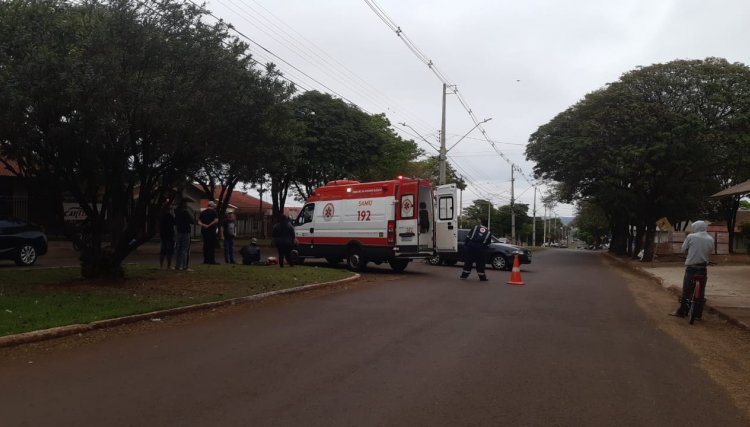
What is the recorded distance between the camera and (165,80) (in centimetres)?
998

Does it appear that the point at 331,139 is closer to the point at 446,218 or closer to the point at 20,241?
the point at 446,218

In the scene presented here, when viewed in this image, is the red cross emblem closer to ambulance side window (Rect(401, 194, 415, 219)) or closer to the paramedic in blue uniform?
ambulance side window (Rect(401, 194, 415, 219))

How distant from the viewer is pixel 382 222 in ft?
55.4

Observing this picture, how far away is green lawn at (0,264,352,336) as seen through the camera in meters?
8.07

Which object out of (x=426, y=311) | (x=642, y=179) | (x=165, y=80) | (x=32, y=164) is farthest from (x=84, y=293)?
(x=642, y=179)

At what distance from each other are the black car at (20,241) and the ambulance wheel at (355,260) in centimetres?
855

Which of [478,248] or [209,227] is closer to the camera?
[209,227]

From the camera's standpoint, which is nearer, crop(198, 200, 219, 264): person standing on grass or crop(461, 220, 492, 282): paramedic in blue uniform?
crop(198, 200, 219, 264): person standing on grass

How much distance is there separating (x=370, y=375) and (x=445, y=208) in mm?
11910

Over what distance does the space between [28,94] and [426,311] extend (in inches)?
286

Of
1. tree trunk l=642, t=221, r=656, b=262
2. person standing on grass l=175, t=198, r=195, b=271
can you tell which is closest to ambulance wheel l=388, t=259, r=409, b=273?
person standing on grass l=175, t=198, r=195, b=271

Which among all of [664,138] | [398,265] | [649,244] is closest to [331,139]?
[398,265]

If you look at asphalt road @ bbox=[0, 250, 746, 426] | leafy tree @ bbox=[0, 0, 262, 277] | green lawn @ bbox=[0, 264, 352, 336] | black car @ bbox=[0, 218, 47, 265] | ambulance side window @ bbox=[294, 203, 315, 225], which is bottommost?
asphalt road @ bbox=[0, 250, 746, 426]

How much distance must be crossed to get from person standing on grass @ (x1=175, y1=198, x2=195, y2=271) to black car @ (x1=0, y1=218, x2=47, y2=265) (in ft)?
13.8
